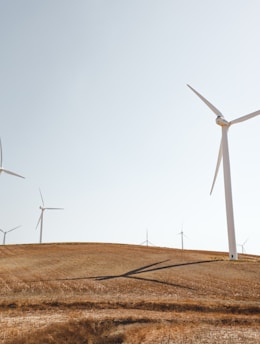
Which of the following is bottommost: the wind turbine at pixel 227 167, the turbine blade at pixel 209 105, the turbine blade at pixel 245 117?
the wind turbine at pixel 227 167

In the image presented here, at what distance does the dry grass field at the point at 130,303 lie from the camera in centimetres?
1460

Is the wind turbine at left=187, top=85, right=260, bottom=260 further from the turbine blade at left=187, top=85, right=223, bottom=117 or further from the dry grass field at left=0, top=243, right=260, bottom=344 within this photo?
the dry grass field at left=0, top=243, right=260, bottom=344

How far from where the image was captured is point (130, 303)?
67.0 feet

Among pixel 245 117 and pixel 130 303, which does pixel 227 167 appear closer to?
pixel 245 117

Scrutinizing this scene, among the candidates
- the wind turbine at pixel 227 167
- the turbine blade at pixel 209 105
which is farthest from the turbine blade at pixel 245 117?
the turbine blade at pixel 209 105

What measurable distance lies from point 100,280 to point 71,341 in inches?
548

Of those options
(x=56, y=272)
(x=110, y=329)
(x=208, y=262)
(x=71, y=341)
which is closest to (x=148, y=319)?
(x=110, y=329)

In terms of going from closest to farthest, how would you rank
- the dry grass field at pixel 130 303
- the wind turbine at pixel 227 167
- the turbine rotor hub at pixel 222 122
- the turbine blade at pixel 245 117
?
the dry grass field at pixel 130 303 → the wind turbine at pixel 227 167 → the turbine blade at pixel 245 117 → the turbine rotor hub at pixel 222 122

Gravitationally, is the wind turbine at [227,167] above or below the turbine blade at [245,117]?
below

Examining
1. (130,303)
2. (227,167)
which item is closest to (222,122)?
(227,167)

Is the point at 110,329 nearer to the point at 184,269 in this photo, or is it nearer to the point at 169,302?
the point at 169,302

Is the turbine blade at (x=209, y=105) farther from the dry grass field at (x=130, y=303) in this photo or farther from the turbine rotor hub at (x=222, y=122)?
the dry grass field at (x=130, y=303)

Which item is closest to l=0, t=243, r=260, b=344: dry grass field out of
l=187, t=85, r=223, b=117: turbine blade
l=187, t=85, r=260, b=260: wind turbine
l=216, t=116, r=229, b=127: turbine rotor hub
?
l=187, t=85, r=260, b=260: wind turbine

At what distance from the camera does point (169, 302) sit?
2047 centimetres
